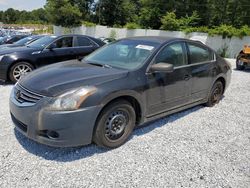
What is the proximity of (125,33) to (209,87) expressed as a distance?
2257cm

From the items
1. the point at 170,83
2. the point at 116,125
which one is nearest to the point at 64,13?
the point at 170,83

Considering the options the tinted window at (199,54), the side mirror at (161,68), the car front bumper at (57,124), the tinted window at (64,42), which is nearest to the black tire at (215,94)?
the tinted window at (199,54)

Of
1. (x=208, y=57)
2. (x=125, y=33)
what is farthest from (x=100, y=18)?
(x=208, y=57)

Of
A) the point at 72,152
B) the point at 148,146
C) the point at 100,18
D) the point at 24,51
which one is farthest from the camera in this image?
the point at 100,18

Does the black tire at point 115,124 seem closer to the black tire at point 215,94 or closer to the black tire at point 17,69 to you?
the black tire at point 215,94

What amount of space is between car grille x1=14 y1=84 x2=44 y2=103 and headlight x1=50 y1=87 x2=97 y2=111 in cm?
25

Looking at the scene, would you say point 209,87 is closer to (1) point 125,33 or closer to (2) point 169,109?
(2) point 169,109

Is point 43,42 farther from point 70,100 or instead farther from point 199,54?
point 70,100

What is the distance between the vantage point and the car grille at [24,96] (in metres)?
3.23

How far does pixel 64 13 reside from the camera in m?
33.0

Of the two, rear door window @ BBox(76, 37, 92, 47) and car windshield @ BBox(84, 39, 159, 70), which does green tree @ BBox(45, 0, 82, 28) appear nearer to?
rear door window @ BBox(76, 37, 92, 47)

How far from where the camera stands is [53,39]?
7.68 metres

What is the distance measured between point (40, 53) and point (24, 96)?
13.4 ft

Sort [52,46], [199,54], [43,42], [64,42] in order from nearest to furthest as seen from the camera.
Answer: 1. [199,54]
2. [52,46]
3. [43,42]
4. [64,42]
